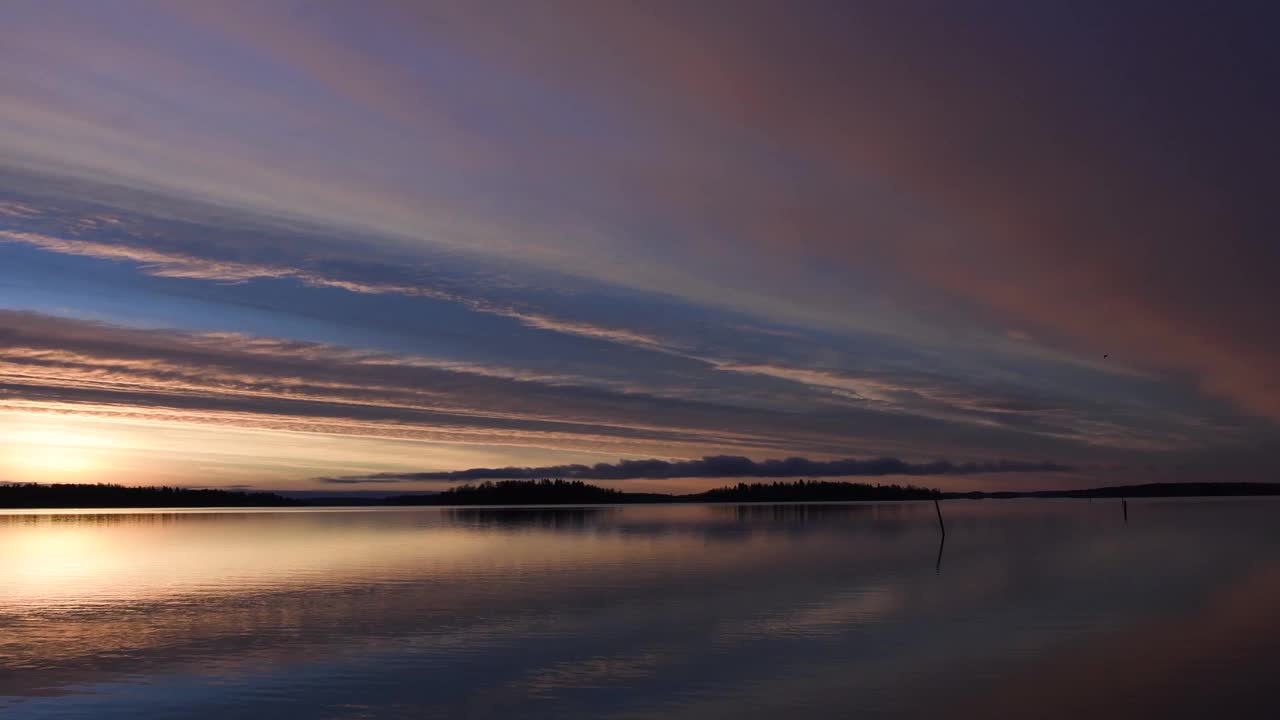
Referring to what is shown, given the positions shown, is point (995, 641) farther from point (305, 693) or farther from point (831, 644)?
point (305, 693)

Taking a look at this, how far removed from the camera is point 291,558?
6500cm

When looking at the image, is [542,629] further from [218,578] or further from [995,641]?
[218,578]

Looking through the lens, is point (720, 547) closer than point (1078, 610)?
No

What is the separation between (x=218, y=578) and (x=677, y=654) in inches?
1248

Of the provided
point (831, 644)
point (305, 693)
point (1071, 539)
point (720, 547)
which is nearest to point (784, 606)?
point (831, 644)

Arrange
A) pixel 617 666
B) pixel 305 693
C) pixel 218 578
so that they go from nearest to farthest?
pixel 305 693
pixel 617 666
pixel 218 578

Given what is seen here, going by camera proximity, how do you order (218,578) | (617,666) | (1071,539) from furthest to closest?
1. (1071,539)
2. (218,578)
3. (617,666)

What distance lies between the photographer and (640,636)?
31594mm

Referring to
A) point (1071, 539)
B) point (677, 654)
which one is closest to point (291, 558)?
point (677, 654)

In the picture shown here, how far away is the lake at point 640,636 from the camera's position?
22906 millimetres

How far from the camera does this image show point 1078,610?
127 feet

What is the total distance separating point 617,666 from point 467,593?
17.9 metres

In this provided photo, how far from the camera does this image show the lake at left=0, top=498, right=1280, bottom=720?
2291cm

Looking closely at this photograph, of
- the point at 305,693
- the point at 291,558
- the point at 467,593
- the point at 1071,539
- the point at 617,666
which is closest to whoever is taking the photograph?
the point at 305,693
